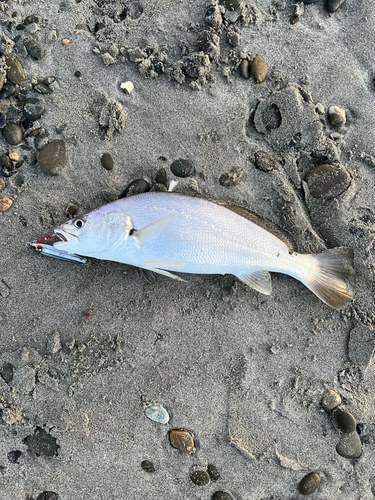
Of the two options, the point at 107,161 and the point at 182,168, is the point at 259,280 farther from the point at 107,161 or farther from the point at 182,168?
the point at 107,161

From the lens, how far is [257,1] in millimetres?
3244

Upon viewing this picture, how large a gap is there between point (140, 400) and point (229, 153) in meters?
2.41

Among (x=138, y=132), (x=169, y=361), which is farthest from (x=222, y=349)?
(x=138, y=132)

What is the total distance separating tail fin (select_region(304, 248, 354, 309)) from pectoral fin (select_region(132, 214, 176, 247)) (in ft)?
4.49

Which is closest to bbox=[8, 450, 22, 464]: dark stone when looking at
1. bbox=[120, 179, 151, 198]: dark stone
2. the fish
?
the fish

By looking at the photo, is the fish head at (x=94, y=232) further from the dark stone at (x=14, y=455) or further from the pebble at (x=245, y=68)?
the dark stone at (x=14, y=455)

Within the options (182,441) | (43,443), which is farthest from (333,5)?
(43,443)

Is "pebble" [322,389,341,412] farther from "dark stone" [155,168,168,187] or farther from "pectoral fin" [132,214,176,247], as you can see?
"dark stone" [155,168,168,187]

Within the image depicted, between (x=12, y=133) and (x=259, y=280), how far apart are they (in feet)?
8.46

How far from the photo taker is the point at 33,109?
122 inches

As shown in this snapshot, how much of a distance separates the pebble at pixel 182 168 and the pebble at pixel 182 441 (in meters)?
2.32

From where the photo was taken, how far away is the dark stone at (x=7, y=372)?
3.01 m

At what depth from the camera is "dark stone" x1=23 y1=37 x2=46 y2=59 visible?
3.10m

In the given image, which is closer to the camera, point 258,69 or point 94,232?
point 94,232
